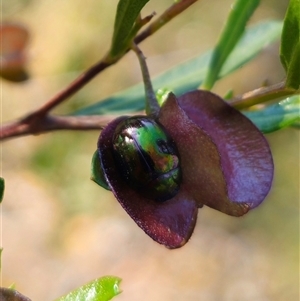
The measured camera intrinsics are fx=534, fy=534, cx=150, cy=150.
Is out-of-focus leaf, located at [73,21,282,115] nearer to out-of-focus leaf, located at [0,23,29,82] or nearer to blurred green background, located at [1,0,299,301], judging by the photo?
out-of-focus leaf, located at [0,23,29,82]

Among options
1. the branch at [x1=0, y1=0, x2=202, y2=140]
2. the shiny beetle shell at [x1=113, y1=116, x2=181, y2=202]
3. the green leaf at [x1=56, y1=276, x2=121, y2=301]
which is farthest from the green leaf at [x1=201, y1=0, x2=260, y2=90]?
the green leaf at [x1=56, y1=276, x2=121, y2=301]

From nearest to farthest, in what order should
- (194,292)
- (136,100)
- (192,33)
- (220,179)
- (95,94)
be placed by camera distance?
(220,179) → (136,100) → (194,292) → (95,94) → (192,33)

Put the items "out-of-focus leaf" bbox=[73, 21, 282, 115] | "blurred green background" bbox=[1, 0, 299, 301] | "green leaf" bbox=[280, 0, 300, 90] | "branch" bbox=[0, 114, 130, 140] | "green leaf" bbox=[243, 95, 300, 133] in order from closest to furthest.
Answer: "green leaf" bbox=[280, 0, 300, 90] < "green leaf" bbox=[243, 95, 300, 133] < "branch" bbox=[0, 114, 130, 140] < "out-of-focus leaf" bbox=[73, 21, 282, 115] < "blurred green background" bbox=[1, 0, 299, 301]

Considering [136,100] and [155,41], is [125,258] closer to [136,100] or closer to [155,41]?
[155,41]

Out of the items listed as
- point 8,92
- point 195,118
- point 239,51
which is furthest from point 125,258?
point 195,118

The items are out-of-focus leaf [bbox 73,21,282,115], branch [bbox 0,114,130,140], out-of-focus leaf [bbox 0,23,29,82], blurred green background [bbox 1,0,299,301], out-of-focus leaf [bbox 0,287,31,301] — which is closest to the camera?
out-of-focus leaf [bbox 0,287,31,301]

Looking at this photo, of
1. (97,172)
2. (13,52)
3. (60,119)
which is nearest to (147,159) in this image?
(97,172)
